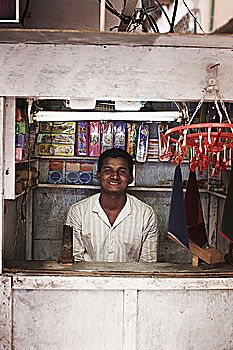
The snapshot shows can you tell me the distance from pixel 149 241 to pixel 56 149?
1495 millimetres

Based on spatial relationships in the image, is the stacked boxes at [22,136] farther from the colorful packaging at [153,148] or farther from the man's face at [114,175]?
the colorful packaging at [153,148]

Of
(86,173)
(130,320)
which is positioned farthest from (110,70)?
(86,173)

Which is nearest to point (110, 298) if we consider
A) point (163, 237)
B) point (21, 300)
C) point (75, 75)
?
point (21, 300)

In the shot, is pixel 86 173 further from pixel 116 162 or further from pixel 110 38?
pixel 110 38

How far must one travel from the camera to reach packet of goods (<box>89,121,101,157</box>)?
4652 millimetres

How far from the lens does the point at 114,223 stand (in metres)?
4.05

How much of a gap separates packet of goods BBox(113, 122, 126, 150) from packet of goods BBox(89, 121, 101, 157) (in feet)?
0.61

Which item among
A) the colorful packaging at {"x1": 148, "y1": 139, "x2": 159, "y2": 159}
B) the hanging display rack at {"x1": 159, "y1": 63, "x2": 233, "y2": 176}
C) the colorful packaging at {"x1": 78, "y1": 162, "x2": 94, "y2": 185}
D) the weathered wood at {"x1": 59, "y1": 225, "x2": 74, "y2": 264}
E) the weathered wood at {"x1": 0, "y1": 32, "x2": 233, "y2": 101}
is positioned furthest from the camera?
the colorful packaging at {"x1": 78, "y1": 162, "x2": 94, "y2": 185}

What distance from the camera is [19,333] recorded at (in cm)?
274

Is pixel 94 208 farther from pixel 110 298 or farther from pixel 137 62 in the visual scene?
pixel 137 62

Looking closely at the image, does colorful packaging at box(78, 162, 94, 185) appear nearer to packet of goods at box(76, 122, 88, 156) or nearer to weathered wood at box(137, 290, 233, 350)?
packet of goods at box(76, 122, 88, 156)

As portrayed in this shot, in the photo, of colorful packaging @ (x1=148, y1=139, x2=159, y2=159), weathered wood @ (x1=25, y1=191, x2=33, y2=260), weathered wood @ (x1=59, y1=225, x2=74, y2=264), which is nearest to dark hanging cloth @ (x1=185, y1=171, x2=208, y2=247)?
weathered wood @ (x1=59, y1=225, x2=74, y2=264)

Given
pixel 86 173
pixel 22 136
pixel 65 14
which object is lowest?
pixel 86 173

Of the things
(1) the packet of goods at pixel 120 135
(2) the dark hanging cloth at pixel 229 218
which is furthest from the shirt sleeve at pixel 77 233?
(2) the dark hanging cloth at pixel 229 218
